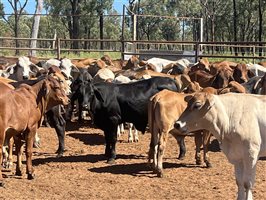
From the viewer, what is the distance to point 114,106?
10.3m

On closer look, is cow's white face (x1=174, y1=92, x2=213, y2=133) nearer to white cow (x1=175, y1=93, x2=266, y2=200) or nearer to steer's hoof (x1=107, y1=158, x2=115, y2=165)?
white cow (x1=175, y1=93, x2=266, y2=200)

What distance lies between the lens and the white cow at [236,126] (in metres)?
6.20

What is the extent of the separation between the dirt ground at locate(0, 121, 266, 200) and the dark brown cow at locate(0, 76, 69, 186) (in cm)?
54

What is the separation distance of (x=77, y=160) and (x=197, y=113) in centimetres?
451

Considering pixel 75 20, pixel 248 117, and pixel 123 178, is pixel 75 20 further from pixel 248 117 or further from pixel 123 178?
pixel 248 117

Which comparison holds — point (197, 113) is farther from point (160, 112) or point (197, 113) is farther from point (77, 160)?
point (77, 160)

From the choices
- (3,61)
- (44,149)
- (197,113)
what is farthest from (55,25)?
(197,113)

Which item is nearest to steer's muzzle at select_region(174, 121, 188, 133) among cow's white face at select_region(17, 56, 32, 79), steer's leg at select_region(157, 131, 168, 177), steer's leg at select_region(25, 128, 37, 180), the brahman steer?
the brahman steer

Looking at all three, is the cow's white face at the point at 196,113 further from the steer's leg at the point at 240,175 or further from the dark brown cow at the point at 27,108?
the dark brown cow at the point at 27,108

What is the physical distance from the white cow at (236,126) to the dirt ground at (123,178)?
4.64ft

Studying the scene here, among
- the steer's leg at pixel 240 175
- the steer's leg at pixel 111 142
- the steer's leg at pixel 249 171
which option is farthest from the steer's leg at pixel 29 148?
the steer's leg at pixel 249 171

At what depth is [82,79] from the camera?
34.2 feet

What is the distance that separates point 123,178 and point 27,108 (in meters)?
1.97

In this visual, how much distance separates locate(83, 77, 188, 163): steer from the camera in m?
10.2
